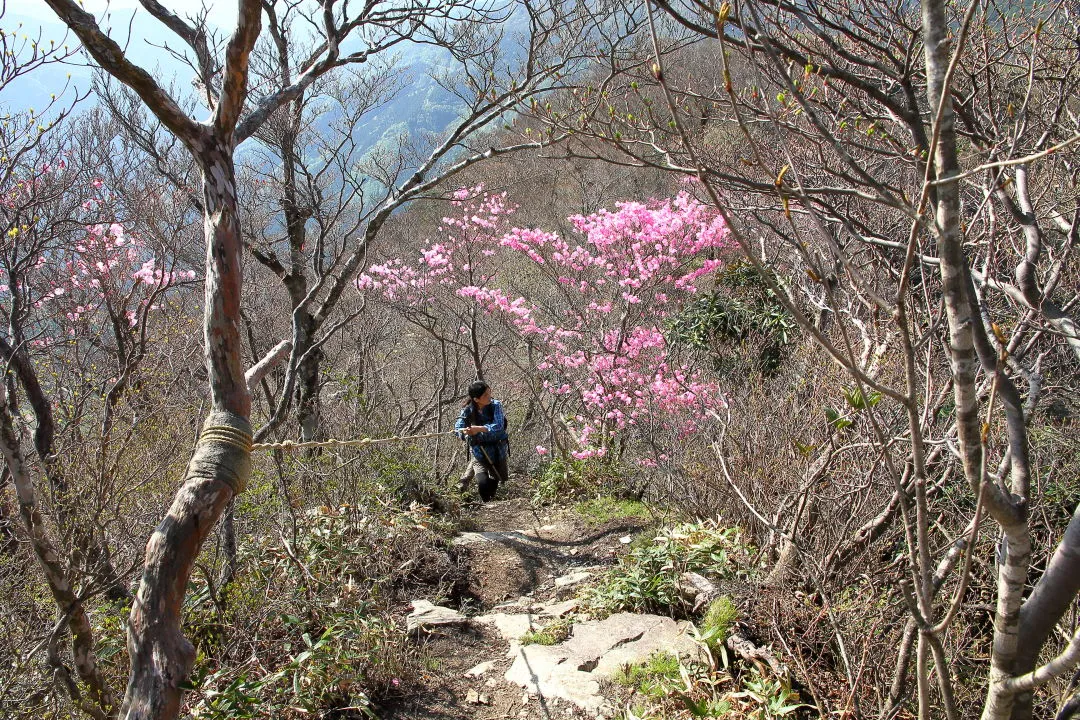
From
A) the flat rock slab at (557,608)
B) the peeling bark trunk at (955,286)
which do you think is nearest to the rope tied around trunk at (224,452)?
the peeling bark trunk at (955,286)

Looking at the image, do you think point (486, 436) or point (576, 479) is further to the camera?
point (576, 479)

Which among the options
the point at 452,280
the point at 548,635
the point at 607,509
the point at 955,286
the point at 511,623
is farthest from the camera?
the point at 452,280

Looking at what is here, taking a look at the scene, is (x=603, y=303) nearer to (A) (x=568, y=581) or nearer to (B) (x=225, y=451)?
(A) (x=568, y=581)

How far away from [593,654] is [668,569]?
37.9 inches

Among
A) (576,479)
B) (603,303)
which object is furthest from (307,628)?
(603,303)

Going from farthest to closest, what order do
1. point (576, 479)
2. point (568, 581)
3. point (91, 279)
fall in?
point (576, 479), point (91, 279), point (568, 581)

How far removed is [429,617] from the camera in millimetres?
4750

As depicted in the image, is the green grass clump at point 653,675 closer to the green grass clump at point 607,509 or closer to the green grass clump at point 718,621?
the green grass clump at point 718,621

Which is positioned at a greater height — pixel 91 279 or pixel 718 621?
pixel 91 279

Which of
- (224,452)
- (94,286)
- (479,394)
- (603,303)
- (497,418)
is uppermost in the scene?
(94,286)

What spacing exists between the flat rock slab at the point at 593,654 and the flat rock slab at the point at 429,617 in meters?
0.56

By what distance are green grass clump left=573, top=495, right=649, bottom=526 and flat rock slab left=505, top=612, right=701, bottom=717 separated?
2687 millimetres

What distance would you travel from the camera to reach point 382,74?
8344 millimetres

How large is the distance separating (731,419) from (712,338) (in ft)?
13.7
